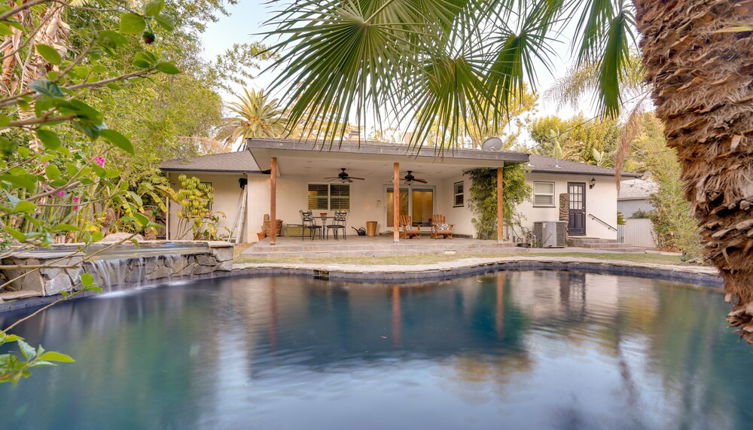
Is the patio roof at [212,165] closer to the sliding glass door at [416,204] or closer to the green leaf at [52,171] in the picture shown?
the sliding glass door at [416,204]

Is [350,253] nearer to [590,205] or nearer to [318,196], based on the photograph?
[318,196]

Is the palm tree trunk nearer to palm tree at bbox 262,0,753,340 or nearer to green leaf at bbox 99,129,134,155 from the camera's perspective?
palm tree at bbox 262,0,753,340

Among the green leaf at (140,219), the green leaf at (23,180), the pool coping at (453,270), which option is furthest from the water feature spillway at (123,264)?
the green leaf at (23,180)

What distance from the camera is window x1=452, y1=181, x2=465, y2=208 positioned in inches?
548

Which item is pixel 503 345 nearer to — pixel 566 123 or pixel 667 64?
pixel 667 64

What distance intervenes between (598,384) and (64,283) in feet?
22.2

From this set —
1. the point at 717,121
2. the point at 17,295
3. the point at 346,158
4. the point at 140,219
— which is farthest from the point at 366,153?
the point at 140,219

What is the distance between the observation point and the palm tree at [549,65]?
1.49 meters

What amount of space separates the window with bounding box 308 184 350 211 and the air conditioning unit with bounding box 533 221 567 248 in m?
7.33

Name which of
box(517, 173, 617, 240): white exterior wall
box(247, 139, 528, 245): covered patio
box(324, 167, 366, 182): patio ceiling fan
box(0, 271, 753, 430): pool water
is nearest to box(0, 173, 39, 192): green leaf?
box(0, 271, 753, 430): pool water

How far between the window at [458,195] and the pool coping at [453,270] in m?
5.37

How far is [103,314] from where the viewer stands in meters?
4.79

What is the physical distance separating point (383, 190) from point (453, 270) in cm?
749

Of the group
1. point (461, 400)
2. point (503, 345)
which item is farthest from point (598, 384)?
point (461, 400)
